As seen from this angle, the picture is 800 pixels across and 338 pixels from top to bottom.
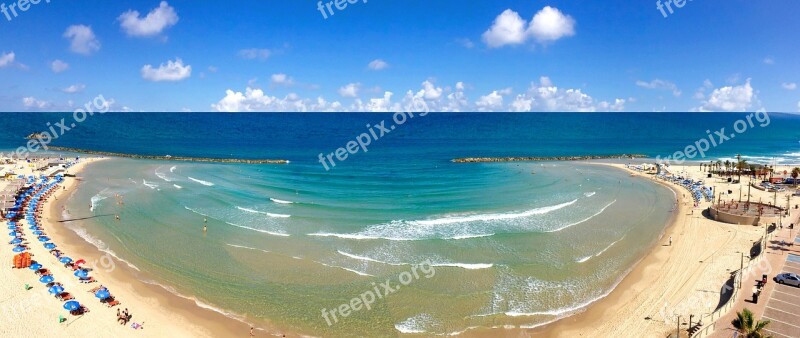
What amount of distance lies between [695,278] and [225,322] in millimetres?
31783

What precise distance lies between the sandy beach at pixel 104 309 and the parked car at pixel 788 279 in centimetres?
3189

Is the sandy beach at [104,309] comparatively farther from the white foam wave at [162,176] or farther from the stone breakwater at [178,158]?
the stone breakwater at [178,158]

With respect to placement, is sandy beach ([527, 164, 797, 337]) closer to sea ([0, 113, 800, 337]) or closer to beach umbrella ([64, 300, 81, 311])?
sea ([0, 113, 800, 337])

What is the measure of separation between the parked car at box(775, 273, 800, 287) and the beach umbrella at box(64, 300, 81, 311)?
142 feet

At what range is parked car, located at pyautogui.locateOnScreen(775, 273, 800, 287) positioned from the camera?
29.3 meters

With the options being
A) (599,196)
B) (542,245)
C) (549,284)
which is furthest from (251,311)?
(599,196)

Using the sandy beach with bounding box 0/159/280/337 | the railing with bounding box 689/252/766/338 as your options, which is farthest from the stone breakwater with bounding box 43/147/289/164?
the railing with bounding box 689/252/766/338

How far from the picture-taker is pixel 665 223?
4831 cm

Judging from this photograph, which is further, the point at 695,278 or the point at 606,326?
the point at 695,278

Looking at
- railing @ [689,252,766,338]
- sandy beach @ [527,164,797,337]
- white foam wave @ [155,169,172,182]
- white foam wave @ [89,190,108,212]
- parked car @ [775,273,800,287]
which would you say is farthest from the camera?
white foam wave @ [155,169,172,182]

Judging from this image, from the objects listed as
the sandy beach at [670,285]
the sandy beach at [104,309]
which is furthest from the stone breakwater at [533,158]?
the sandy beach at [104,309]

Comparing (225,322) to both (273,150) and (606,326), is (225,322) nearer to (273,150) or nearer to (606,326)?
(606,326)

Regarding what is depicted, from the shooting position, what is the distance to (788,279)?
96.8 feet

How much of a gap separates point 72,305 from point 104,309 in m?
1.68
